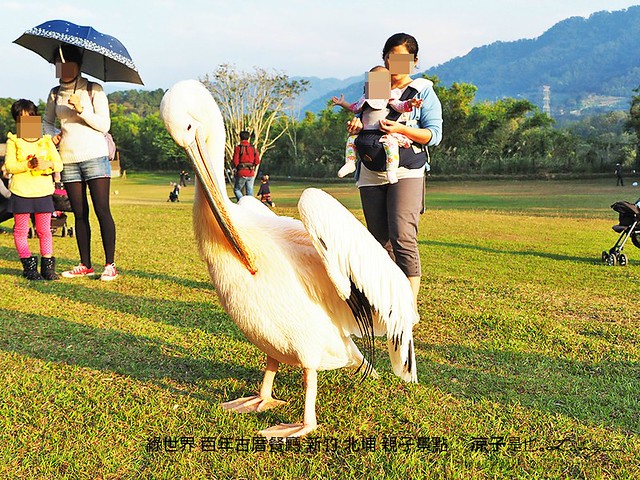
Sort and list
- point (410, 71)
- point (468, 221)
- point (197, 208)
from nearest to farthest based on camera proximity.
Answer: point (197, 208) → point (410, 71) → point (468, 221)

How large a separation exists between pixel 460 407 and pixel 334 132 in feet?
148

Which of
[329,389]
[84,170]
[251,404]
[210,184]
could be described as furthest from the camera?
[84,170]

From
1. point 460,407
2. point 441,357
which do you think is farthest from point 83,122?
point 460,407

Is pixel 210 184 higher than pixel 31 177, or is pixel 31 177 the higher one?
pixel 31 177

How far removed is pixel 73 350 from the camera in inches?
145

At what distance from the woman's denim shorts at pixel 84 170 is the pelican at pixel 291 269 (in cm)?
324

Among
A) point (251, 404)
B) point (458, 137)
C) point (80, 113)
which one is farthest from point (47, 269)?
point (458, 137)

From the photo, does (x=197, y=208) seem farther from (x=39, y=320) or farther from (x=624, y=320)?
(x=624, y=320)

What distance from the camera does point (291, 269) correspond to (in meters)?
2.54

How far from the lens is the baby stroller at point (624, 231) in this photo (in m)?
6.84

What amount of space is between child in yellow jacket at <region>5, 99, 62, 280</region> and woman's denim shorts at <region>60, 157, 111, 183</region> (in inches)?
4.1

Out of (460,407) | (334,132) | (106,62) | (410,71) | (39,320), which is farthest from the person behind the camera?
(334,132)

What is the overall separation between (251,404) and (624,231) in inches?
241

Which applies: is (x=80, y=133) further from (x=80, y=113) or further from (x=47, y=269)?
(x=47, y=269)
